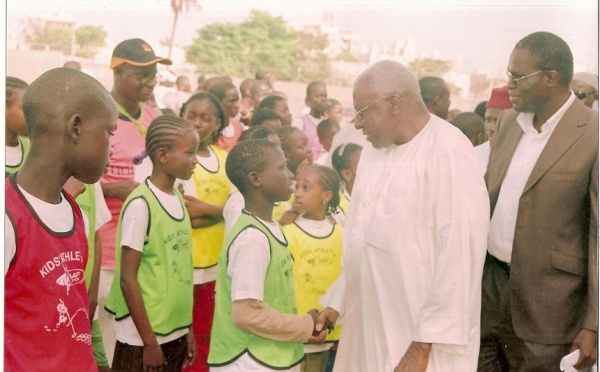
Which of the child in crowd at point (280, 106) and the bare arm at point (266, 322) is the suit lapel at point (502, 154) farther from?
the child in crowd at point (280, 106)

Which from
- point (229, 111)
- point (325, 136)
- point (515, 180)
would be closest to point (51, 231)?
point (229, 111)

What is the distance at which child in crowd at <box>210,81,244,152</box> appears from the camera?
3350 mm

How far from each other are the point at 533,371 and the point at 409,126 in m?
0.98

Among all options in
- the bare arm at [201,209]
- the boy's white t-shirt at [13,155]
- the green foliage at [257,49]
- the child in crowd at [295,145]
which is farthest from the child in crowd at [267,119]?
the boy's white t-shirt at [13,155]

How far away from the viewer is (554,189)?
2898 millimetres

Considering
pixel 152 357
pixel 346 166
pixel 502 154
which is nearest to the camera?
pixel 152 357

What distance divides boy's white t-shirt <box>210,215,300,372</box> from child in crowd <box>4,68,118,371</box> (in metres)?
0.54

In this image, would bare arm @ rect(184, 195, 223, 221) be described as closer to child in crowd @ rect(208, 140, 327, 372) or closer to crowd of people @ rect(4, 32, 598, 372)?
crowd of people @ rect(4, 32, 598, 372)

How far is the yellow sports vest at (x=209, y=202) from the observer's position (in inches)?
133

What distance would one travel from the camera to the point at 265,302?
2916 mm

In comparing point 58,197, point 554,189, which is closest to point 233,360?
point 58,197

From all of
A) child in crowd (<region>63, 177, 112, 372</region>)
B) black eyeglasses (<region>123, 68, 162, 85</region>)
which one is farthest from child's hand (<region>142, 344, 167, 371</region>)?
black eyeglasses (<region>123, 68, 162, 85</region>)

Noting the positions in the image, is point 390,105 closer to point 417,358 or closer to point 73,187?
point 417,358

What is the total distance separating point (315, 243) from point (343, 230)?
12 cm
